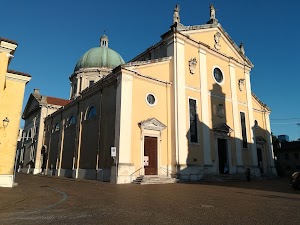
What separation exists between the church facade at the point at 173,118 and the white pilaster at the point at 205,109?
0.29 feet

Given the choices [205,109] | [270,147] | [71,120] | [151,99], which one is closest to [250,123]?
[270,147]

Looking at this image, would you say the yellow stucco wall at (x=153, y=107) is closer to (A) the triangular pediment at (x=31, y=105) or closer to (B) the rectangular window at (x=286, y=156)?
(A) the triangular pediment at (x=31, y=105)

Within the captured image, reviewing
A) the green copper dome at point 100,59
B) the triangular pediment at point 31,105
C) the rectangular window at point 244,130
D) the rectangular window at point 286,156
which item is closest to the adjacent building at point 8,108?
the rectangular window at point 244,130

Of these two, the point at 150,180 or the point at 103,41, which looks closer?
the point at 150,180

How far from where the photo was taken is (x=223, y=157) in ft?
77.9

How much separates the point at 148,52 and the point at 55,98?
23.7 m

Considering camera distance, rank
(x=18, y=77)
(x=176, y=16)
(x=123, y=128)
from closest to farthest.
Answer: (x=18, y=77)
(x=123, y=128)
(x=176, y=16)

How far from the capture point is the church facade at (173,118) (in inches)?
722

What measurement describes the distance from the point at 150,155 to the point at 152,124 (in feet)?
7.94

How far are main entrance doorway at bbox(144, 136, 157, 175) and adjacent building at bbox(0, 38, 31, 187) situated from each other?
9.09 m

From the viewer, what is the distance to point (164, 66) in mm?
21516

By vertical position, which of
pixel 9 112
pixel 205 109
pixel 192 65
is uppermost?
pixel 192 65

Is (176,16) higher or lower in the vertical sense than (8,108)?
higher

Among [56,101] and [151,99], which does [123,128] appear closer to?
[151,99]
